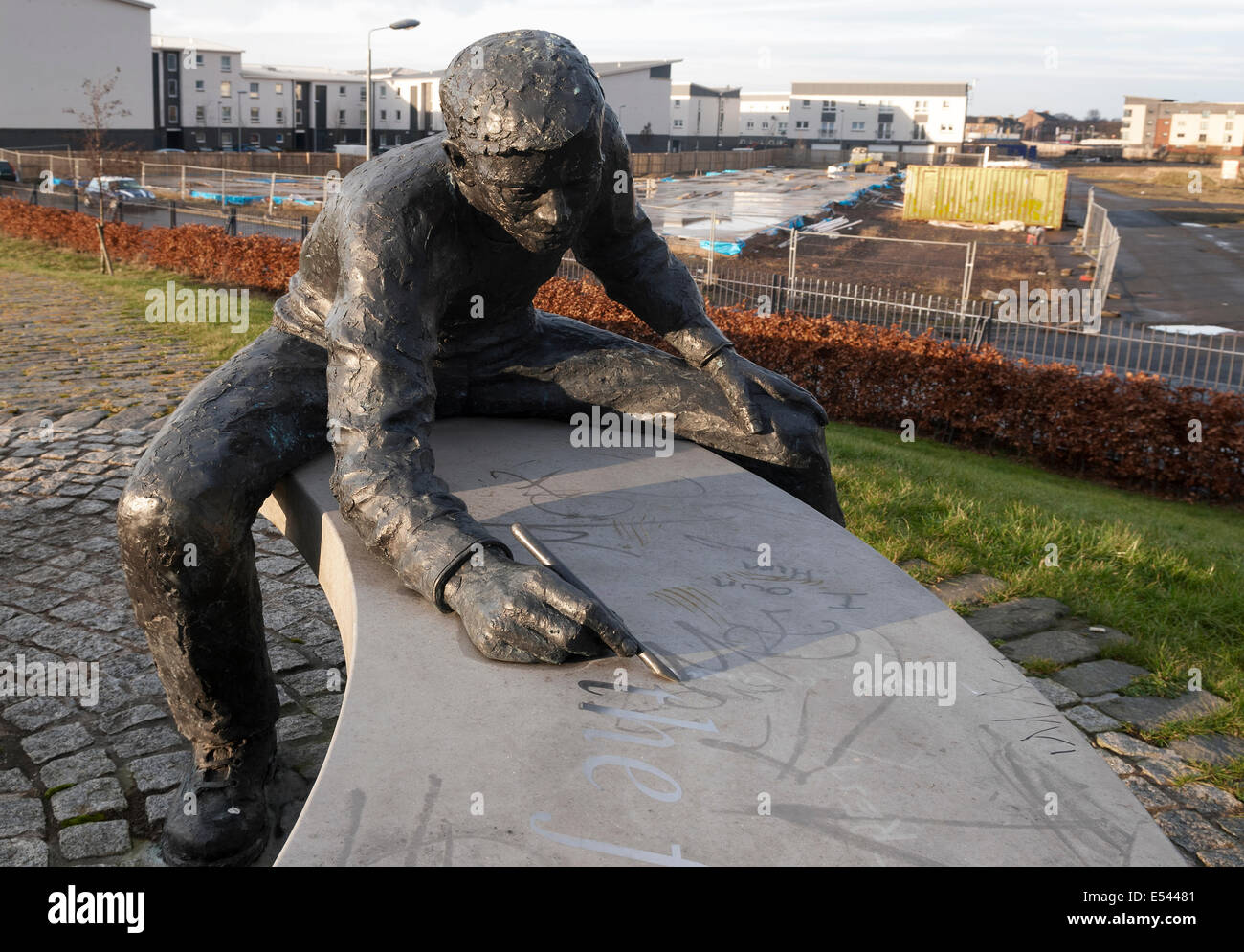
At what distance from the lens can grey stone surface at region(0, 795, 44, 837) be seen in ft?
12.6

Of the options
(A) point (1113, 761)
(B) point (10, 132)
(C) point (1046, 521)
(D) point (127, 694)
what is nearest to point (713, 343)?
(A) point (1113, 761)

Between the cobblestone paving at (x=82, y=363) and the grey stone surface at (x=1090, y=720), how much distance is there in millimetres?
7499

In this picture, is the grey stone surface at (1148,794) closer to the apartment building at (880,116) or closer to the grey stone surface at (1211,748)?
the grey stone surface at (1211,748)

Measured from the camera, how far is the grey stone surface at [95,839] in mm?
3734

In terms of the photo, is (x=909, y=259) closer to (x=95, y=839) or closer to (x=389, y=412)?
(x=95, y=839)

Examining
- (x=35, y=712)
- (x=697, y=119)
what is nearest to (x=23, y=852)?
(x=35, y=712)

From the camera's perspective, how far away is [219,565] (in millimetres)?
3199

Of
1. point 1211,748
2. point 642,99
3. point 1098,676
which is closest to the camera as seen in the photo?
point 1211,748

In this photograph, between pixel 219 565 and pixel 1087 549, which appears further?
pixel 1087 549

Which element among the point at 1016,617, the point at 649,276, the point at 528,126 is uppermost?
the point at 528,126

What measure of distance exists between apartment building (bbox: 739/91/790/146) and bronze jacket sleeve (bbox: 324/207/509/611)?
100217 millimetres

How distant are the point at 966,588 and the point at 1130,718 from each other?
145 centimetres
